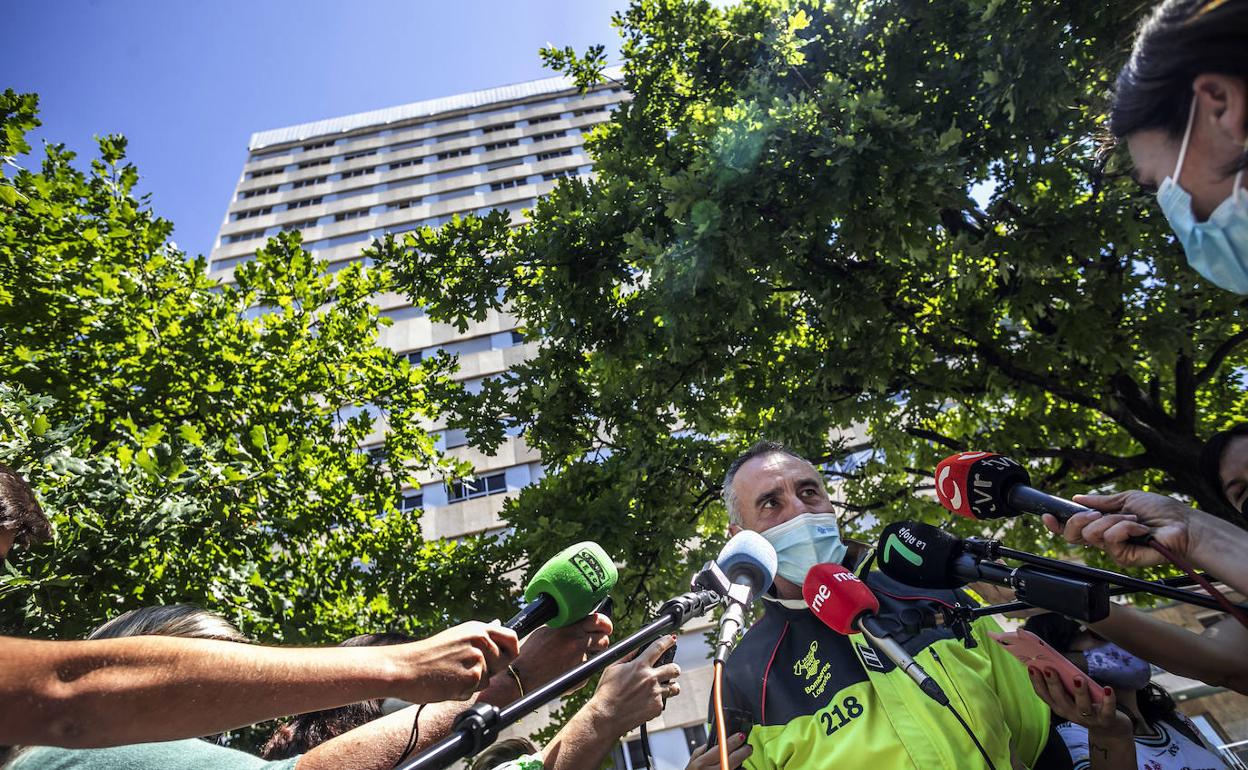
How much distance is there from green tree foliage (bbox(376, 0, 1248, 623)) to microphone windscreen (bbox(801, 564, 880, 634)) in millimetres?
3074

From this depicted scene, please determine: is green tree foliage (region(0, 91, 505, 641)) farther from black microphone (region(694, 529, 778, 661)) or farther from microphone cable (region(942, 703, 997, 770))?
microphone cable (region(942, 703, 997, 770))

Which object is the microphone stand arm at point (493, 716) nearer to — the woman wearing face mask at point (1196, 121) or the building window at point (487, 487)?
the woman wearing face mask at point (1196, 121)

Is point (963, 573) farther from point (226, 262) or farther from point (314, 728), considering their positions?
point (226, 262)

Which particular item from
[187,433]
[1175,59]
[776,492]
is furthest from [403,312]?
[1175,59]

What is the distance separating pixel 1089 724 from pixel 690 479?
448cm

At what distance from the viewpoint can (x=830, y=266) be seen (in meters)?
5.89

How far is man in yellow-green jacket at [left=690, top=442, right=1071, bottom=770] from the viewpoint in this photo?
2.05 meters

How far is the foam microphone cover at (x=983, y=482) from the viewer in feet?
7.27

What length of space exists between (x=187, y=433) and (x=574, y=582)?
5075 millimetres

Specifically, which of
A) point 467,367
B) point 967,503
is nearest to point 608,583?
point 967,503

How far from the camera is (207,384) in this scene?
7090 millimetres

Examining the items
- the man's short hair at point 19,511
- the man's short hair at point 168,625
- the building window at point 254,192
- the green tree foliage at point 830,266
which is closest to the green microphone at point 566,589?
the man's short hair at point 168,625

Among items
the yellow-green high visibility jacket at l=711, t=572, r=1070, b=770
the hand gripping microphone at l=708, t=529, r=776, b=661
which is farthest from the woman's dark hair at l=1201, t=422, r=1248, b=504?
the hand gripping microphone at l=708, t=529, r=776, b=661

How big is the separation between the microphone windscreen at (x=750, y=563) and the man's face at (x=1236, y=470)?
2392mm
